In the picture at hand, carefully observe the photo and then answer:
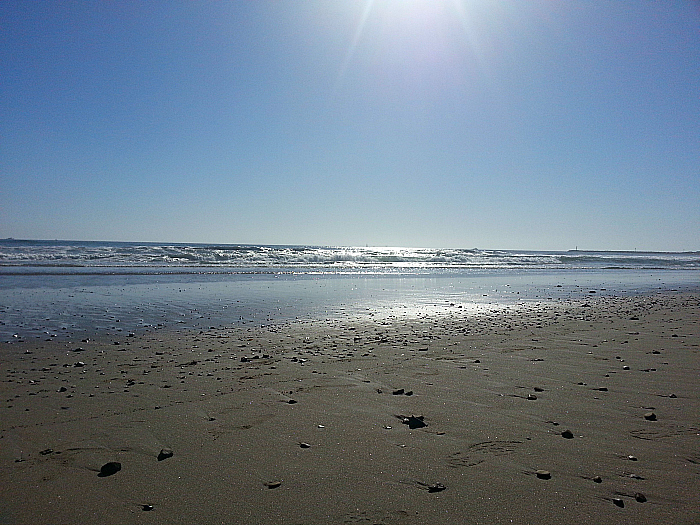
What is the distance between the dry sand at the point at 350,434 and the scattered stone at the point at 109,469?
30 mm

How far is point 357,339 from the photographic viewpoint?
8.68 meters

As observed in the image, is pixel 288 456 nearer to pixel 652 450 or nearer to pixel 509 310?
pixel 652 450

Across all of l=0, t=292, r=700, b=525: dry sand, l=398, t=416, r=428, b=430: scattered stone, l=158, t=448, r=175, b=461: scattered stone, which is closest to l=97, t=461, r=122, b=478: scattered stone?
l=0, t=292, r=700, b=525: dry sand

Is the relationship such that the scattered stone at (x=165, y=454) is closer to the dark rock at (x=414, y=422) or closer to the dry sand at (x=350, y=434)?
the dry sand at (x=350, y=434)

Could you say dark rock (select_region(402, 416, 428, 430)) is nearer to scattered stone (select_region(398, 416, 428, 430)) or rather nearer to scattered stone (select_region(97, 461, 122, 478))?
scattered stone (select_region(398, 416, 428, 430))

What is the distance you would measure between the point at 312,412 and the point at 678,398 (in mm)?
3951

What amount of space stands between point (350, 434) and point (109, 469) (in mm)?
1934

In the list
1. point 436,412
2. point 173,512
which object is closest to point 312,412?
point 436,412

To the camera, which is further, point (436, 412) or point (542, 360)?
point (542, 360)

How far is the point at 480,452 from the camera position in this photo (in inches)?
149

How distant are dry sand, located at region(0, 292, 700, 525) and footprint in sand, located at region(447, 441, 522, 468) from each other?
2 cm

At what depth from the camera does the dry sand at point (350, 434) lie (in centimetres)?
305

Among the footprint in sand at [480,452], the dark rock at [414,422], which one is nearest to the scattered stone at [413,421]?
the dark rock at [414,422]

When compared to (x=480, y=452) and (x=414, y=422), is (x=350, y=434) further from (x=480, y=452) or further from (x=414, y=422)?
(x=480, y=452)
